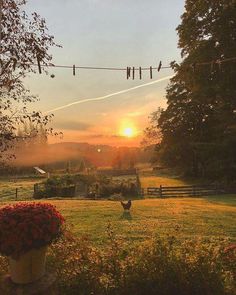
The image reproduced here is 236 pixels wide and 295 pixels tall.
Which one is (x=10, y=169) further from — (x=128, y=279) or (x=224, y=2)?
(x=224, y=2)

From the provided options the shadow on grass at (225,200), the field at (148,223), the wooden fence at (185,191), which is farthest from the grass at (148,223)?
the wooden fence at (185,191)

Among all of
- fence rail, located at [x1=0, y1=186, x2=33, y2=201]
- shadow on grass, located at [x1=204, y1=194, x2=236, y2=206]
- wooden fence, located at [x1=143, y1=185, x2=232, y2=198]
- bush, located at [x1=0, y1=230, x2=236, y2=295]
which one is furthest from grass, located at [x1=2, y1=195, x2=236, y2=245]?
fence rail, located at [x1=0, y1=186, x2=33, y2=201]

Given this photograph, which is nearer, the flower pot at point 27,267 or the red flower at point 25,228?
the red flower at point 25,228

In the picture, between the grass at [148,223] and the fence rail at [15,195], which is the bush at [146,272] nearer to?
the grass at [148,223]

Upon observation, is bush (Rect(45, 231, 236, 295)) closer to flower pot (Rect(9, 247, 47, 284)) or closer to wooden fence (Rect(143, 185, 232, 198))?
flower pot (Rect(9, 247, 47, 284))

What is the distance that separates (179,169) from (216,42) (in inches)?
1189

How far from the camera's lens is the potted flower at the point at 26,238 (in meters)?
6.32

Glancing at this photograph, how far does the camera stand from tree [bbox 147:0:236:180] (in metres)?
26.2

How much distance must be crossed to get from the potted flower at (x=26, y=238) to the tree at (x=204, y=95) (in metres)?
9.80

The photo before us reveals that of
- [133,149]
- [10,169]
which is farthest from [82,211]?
[133,149]

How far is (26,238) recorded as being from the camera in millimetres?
6309

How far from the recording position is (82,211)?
22.8 metres

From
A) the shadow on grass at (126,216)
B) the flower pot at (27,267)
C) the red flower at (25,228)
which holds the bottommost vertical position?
the shadow on grass at (126,216)

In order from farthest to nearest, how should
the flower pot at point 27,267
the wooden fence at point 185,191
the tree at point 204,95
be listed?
the wooden fence at point 185,191
the tree at point 204,95
the flower pot at point 27,267
